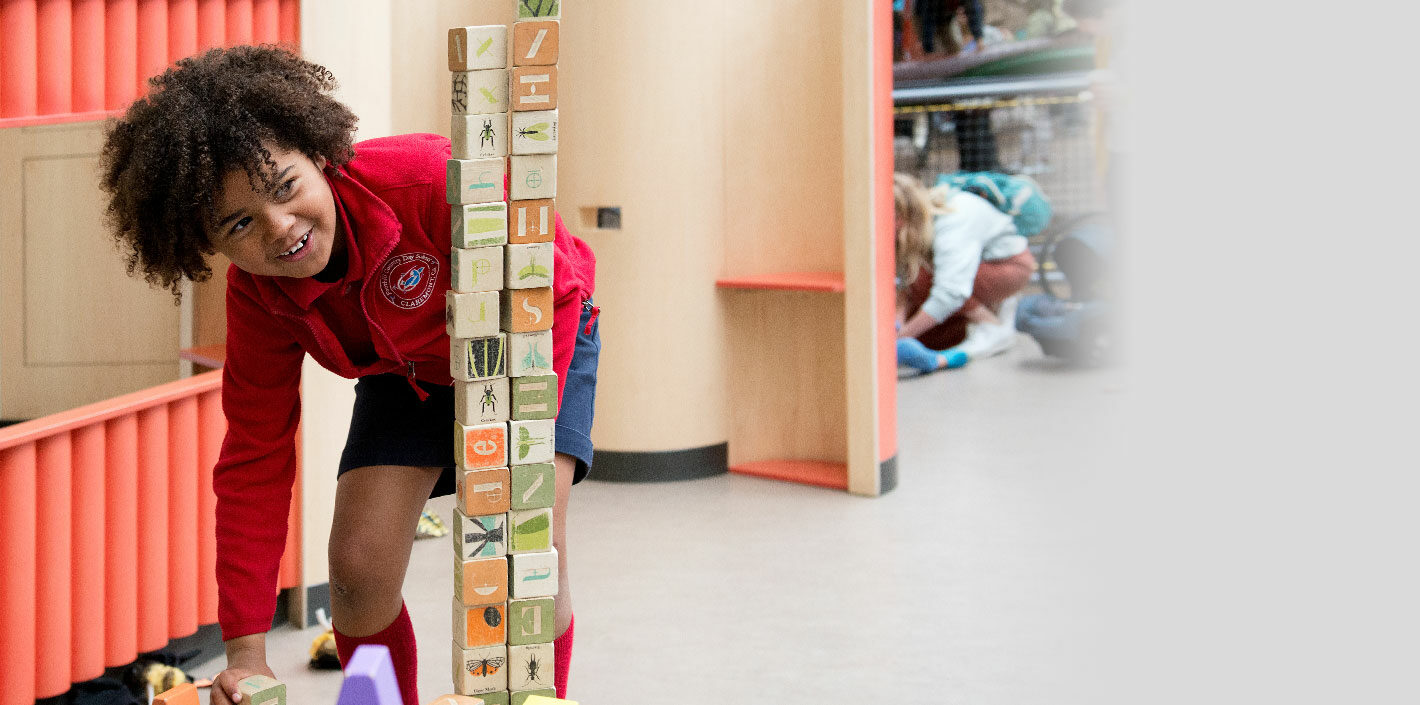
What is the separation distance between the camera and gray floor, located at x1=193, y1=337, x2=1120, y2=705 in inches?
109

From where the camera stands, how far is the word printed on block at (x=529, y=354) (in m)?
1.52

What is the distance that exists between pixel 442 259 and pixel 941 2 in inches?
328

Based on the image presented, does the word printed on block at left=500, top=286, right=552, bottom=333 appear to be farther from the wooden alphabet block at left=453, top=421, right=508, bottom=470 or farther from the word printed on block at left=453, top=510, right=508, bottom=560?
the word printed on block at left=453, top=510, right=508, bottom=560

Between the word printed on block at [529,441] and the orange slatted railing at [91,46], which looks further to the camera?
the orange slatted railing at [91,46]

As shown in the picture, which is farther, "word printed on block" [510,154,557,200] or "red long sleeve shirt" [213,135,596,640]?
"red long sleeve shirt" [213,135,596,640]

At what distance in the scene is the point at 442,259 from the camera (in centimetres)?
172

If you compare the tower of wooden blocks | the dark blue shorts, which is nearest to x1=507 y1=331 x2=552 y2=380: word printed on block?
the tower of wooden blocks

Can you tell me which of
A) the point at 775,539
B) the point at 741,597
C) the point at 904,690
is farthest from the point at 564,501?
the point at 775,539

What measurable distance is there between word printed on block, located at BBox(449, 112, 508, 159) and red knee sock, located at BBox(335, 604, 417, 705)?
809mm

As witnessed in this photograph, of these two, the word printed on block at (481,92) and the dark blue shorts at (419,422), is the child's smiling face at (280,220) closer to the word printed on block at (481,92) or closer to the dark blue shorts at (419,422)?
the word printed on block at (481,92)

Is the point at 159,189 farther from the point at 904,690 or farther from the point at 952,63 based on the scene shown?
the point at 952,63

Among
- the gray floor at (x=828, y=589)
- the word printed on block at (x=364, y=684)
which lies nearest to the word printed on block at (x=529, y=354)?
the word printed on block at (x=364, y=684)

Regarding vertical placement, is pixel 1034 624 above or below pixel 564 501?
below

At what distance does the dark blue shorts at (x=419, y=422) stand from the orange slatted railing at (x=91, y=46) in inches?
40.5
